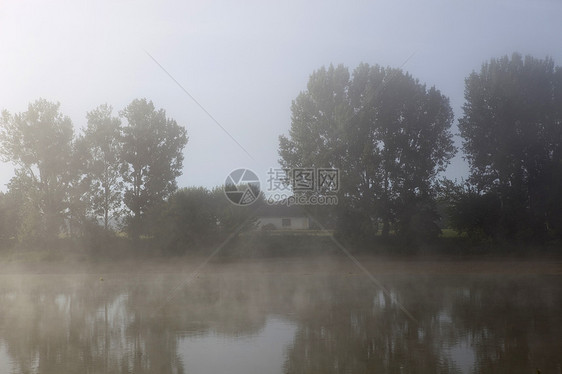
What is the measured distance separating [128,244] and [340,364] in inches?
1015

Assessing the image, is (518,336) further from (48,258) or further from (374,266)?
(48,258)

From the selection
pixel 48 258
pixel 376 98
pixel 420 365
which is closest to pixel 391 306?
pixel 420 365

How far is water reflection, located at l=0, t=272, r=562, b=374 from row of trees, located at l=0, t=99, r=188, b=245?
495 inches

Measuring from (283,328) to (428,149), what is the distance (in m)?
24.0

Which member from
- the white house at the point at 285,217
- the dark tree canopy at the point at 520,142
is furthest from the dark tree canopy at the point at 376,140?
the white house at the point at 285,217

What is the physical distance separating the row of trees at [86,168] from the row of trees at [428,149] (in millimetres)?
8005

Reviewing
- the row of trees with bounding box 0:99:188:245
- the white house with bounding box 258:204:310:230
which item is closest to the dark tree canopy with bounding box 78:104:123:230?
the row of trees with bounding box 0:99:188:245

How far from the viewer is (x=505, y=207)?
35.0 metres

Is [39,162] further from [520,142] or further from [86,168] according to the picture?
[520,142]

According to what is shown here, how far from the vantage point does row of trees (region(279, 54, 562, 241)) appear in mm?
34031

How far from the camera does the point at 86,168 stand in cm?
3581

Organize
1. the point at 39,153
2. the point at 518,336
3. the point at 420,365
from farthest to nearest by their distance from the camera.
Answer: the point at 39,153 → the point at 518,336 → the point at 420,365

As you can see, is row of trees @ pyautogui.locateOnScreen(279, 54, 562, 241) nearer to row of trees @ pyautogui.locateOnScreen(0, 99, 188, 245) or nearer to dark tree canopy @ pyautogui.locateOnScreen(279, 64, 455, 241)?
dark tree canopy @ pyautogui.locateOnScreen(279, 64, 455, 241)

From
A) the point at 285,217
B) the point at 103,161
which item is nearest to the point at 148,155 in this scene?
the point at 103,161
